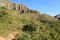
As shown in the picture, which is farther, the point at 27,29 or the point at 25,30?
the point at 27,29

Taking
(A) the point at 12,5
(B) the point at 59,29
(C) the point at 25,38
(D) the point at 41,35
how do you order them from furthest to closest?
(A) the point at 12,5 → (B) the point at 59,29 → (D) the point at 41,35 → (C) the point at 25,38

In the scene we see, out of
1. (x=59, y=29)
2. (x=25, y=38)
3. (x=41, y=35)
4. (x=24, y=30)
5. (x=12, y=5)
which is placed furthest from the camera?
(x=12, y=5)

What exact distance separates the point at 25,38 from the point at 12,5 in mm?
16485

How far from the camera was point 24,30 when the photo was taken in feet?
52.5

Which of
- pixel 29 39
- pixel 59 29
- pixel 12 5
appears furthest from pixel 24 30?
pixel 12 5

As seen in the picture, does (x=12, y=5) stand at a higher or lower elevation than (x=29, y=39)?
higher

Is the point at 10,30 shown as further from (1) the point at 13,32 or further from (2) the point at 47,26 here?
(2) the point at 47,26

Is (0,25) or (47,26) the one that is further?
(47,26)

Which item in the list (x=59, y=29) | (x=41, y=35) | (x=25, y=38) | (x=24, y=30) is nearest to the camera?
(x=25, y=38)

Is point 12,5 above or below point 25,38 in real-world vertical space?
above

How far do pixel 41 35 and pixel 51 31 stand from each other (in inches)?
67.4

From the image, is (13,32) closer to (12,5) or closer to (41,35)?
(41,35)

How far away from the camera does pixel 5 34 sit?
14.4 m

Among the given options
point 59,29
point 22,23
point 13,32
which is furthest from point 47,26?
point 13,32
